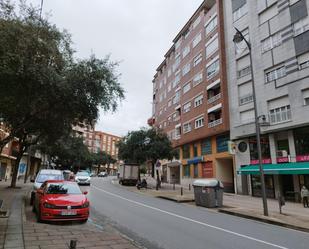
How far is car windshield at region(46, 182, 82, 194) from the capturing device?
36.5 feet

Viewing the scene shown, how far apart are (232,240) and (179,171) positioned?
36537mm

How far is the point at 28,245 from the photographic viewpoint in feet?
21.9

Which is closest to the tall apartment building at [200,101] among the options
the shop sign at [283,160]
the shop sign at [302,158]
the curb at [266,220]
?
the shop sign at [283,160]

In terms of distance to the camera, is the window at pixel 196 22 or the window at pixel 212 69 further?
the window at pixel 196 22

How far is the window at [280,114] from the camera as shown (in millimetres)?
23672

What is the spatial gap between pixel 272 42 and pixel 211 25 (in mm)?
11776

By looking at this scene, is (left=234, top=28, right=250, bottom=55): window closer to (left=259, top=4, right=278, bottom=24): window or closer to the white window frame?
(left=259, top=4, right=278, bottom=24): window

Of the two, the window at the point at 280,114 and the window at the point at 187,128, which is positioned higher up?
the window at the point at 187,128

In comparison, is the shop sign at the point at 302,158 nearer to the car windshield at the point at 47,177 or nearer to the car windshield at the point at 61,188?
the car windshield at the point at 61,188

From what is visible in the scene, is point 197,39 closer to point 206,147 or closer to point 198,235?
point 206,147

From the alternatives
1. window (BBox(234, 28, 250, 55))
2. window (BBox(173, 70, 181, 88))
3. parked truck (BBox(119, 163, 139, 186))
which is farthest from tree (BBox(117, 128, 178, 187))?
window (BBox(234, 28, 250, 55))

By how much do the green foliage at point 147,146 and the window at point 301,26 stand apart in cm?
1881

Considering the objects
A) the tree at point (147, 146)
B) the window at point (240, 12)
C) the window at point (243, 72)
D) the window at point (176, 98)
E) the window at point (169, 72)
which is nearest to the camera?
the window at point (243, 72)

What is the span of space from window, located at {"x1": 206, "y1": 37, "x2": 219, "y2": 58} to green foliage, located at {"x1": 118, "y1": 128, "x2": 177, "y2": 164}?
39.1 feet
